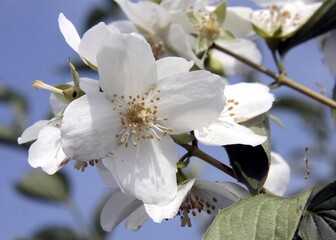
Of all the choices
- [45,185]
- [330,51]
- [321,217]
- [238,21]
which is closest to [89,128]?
[321,217]

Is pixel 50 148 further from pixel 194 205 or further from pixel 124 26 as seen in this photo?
pixel 124 26

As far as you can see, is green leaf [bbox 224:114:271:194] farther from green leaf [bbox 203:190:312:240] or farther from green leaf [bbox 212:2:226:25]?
green leaf [bbox 212:2:226:25]

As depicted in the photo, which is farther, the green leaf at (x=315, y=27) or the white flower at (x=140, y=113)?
the green leaf at (x=315, y=27)

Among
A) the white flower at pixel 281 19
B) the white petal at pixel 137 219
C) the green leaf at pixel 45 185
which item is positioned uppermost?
the white flower at pixel 281 19

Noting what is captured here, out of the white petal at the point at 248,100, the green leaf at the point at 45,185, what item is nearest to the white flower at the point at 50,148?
the white petal at the point at 248,100

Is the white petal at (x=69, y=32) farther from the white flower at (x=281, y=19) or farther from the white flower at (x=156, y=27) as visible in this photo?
the white flower at (x=281, y=19)

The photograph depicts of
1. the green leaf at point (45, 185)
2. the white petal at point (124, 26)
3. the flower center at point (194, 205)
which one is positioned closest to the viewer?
the flower center at point (194, 205)

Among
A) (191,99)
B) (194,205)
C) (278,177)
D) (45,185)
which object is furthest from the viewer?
(45,185)

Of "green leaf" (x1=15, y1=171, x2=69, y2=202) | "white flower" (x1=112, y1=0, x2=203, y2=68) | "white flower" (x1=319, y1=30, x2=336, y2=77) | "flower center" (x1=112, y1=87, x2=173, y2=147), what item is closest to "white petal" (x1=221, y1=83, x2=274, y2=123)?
"flower center" (x1=112, y1=87, x2=173, y2=147)
